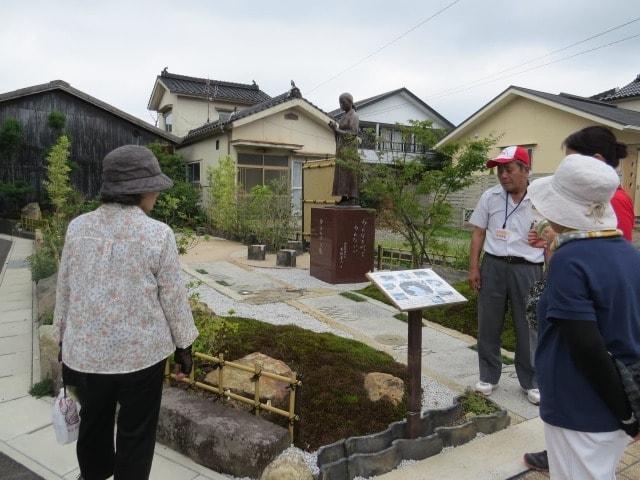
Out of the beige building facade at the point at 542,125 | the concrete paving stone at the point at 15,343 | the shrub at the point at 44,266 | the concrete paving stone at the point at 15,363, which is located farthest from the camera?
the beige building facade at the point at 542,125

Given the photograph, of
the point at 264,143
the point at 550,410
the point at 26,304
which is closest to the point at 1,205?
the point at 264,143

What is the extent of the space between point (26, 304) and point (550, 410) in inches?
285

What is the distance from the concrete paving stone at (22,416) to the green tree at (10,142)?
16.0 metres

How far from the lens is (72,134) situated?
1838cm

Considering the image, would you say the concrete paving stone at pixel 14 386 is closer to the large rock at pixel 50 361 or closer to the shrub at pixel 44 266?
the large rock at pixel 50 361

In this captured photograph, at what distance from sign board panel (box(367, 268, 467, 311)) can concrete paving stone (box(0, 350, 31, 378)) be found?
3.50m

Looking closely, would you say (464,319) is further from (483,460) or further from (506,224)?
(483,460)

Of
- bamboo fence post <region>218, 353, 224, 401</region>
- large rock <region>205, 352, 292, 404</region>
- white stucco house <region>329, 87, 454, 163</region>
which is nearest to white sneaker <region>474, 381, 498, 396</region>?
large rock <region>205, 352, 292, 404</region>

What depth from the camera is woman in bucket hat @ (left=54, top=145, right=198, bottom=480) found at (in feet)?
6.72

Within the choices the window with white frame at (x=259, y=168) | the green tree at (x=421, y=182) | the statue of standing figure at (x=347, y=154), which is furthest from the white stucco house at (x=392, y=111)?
the green tree at (x=421, y=182)

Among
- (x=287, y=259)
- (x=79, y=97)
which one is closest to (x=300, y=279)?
(x=287, y=259)

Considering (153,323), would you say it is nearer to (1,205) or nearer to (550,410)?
(550,410)

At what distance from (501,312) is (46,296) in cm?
550

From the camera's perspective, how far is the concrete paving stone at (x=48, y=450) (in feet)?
9.64
